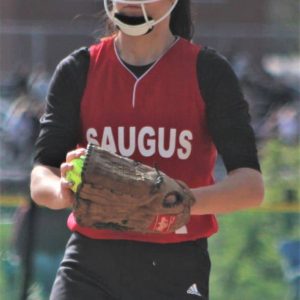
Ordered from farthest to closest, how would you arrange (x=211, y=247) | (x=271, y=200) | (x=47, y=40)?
(x=47, y=40), (x=271, y=200), (x=211, y=247)

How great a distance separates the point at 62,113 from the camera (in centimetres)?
300

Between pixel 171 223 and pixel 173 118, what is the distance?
400mm

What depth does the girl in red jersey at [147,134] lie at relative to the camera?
2908 mm

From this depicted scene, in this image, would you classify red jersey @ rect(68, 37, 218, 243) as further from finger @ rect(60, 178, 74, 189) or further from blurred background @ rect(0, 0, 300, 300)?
blurred background @ rect(0, 0, 300, 300)

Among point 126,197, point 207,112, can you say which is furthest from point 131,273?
point 207,112

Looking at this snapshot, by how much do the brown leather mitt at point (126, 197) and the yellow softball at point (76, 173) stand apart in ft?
0.04

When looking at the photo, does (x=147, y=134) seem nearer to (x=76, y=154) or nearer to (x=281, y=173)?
(x=76, y=154)

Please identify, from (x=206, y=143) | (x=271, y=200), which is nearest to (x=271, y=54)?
(x=271, y=200)

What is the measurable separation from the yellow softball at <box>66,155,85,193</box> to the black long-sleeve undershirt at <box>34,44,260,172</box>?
0.39 meters

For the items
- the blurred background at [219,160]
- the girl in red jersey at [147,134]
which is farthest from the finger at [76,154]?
the blurred background at [219,160]

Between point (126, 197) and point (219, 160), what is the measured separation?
11145mm

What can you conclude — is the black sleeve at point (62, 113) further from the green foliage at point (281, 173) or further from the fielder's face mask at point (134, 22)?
the green foliage at point (281, 173)

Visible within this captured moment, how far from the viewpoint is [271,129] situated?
17.6 m

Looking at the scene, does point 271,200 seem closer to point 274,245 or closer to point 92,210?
point 274,245
